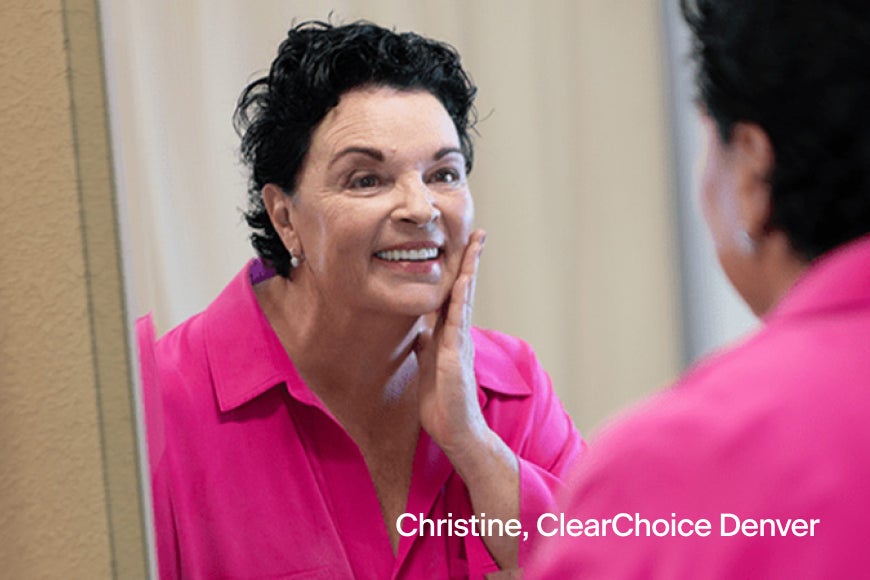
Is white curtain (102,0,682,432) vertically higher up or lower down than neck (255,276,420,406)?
higher up

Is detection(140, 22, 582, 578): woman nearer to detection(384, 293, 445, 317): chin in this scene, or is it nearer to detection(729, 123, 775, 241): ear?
detection(384, 293, 445, 317): chin

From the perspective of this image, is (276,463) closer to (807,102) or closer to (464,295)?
(464,295)

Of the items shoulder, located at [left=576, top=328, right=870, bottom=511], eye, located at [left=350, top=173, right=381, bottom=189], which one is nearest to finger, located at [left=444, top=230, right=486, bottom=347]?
eye, located at [left=350, top=173, right=381, bottom=189]

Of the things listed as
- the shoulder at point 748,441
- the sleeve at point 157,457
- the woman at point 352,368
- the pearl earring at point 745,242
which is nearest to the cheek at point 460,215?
the woman at point 352,368

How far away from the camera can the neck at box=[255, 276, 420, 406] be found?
3.54ft

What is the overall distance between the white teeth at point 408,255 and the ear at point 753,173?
49 centimetres

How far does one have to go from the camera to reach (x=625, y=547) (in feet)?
1.62

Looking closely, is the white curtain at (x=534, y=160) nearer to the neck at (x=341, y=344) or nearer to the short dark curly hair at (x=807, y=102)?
the neck at (x=341, y=344)

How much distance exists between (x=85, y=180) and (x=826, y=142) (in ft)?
1.55

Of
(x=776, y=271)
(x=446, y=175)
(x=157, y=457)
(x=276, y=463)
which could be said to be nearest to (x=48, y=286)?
(x=157, y=457)

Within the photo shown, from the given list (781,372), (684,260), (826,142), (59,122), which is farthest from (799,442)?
(59,122)

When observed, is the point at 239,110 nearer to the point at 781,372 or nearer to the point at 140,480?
the point at 140,480

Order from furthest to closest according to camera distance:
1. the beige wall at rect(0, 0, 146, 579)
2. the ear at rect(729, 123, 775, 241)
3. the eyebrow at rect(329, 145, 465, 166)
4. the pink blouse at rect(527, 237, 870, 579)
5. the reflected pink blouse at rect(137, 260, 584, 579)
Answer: the eyebrow at rect(329, 145, 465, 166), the reflected pink blouse at rect(137, 260, 584, 579), the beige wall at rect(0, 0, 146, 579), the ear at rect(729, 123, 775, 241), the pink blouse at rect(527, 237, 870, 579)

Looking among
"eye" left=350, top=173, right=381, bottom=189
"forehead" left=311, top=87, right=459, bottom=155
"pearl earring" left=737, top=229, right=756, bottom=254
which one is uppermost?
"forehead" left=311, top=87, right=459, bottom=155
